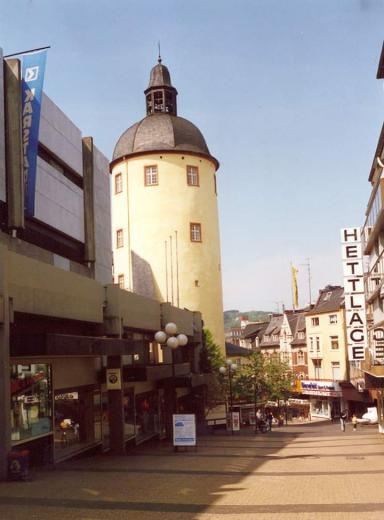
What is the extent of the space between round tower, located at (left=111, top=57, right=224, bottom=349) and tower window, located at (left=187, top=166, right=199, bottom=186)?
87 millimetres

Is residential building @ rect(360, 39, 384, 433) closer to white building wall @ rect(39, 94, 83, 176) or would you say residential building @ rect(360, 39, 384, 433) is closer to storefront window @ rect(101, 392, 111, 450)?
storefront window @ rect(101, 392, 111, 450)

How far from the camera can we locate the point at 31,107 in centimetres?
2373

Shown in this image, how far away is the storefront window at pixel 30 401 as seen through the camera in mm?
20484

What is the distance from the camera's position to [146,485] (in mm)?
16812

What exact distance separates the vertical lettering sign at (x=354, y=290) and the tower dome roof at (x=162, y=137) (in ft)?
57.1

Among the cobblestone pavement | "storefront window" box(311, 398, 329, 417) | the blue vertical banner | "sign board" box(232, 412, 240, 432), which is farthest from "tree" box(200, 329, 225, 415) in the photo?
the blue vertical banner

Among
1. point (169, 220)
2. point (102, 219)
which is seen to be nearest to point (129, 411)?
point (102, 219)

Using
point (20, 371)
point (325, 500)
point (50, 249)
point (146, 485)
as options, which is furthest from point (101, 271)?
point (325, 500)

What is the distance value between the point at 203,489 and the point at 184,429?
9.60 metres

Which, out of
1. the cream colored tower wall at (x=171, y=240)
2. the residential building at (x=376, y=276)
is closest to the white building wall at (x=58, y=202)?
the residential building at (x=376, y=276)

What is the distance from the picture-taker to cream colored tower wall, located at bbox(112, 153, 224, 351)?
177 ft

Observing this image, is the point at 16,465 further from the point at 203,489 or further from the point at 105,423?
the point at 105,423

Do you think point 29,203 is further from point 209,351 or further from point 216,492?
point 209,351

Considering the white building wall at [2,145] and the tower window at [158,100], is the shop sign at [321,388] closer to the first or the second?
the tower window at [158,100]
